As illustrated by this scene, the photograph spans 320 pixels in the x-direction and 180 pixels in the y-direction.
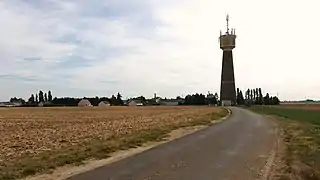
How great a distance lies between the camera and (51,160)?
13.8 meters

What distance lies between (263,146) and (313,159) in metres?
4.27

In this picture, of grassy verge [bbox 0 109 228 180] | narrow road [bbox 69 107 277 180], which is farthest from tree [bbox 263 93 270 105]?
grassy verge [bbox 0 109 228 180]

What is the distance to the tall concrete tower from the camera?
121 metres

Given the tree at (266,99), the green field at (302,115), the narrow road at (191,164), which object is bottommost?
the narrow road at (191,164)

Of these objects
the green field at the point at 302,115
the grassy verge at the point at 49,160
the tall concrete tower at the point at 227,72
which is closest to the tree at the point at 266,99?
the tall concrete tower at the point at 227,72

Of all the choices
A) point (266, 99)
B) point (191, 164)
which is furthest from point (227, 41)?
point (191, 164)

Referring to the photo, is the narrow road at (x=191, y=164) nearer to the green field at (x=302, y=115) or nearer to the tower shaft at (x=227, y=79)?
the green field at (x=302, y=115)

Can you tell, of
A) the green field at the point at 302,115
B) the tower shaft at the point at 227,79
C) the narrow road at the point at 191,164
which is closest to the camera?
the narrow road at the point at 191,164

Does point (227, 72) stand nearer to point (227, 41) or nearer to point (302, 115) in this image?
point (227, 41)

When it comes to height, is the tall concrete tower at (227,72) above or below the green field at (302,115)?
above

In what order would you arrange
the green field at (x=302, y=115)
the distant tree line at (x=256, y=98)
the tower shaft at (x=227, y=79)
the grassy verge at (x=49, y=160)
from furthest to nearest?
the distant tree line at (x=256, y=98) < the tower shaft at (x=227, y=79) < the green field at (x=302, y=115) < the grassy verge at (x=49, y=160)

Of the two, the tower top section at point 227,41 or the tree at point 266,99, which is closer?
the tower top section at point 227,41

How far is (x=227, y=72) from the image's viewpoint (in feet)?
397

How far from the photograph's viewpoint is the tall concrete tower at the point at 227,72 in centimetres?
12112
